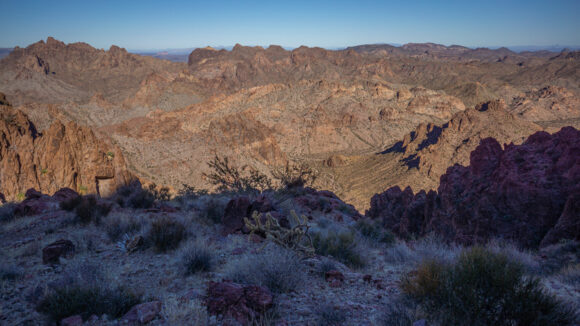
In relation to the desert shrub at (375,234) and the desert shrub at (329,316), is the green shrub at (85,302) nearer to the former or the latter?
the desert shrub at (329,316)

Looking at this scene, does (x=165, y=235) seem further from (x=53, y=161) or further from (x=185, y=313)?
(x=53, y=161)

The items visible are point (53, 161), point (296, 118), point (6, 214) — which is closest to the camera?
point (6, 214)

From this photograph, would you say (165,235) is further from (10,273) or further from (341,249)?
(341,249)

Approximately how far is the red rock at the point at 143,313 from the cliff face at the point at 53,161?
943 inches

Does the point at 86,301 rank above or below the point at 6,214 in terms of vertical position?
above

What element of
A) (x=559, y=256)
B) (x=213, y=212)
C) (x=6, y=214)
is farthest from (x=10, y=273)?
(x=559, y=256)

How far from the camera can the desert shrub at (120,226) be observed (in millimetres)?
7263

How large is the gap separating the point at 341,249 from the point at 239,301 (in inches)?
132

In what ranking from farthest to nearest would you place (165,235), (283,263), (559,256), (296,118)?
(296,118) → (165,235) → (559,256) → (283,263)

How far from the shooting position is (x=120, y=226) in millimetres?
7613

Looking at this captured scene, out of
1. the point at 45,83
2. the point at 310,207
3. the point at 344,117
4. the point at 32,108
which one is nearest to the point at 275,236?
the point at 310,207

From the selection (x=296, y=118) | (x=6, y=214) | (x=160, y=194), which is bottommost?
(x=160, y=194)

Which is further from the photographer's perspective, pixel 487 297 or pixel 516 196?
pixel 516 196

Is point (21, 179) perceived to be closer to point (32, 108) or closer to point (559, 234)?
point (559, 234)
